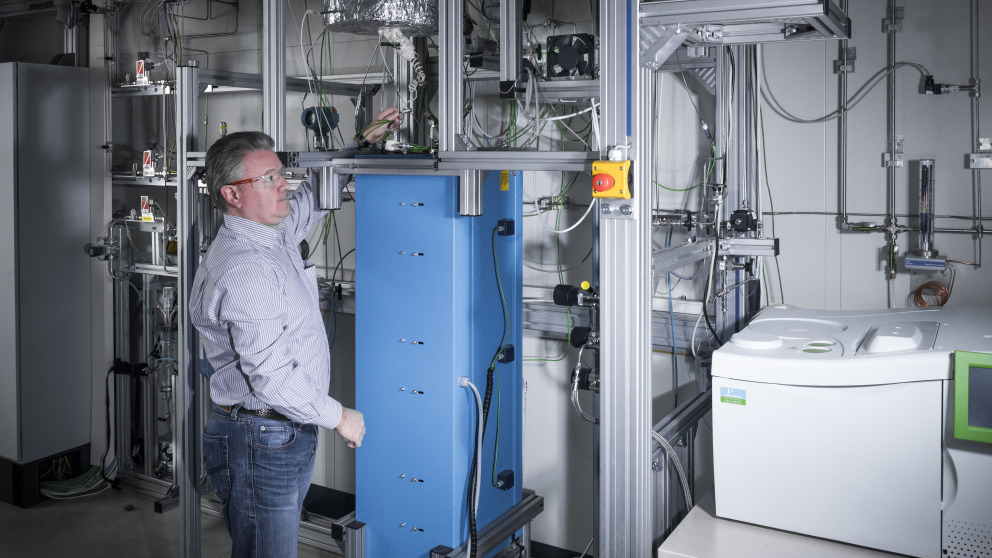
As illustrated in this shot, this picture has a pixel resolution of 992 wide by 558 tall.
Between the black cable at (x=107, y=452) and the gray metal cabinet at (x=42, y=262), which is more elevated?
the gray metal cabinet at (x=42, y=262)

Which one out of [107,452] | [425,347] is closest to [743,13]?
[425,347]

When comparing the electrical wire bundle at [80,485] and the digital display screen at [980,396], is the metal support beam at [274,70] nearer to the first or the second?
the digital display screen at [980,396]

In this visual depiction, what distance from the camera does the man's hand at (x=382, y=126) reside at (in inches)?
105

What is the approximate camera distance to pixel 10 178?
412cm

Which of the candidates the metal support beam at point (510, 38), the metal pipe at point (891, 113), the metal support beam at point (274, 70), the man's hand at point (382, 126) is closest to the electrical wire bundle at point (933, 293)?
the metal pipe at point (891, 113)

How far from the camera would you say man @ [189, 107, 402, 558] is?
7.23ft

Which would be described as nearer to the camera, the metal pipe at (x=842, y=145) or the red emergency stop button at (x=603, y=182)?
the red emergency stop button at (x=603, y=182)

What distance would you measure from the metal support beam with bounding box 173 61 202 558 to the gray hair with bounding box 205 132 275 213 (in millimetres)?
822

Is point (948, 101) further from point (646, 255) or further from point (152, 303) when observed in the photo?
point (152, 303)

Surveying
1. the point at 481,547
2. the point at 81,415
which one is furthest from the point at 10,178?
the point at 481,547

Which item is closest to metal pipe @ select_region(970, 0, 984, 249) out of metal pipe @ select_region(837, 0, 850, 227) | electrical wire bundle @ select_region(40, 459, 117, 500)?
metal pipe @ select_region(837, 0, 850, 227)

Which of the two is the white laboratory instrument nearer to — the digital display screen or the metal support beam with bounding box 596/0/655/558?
the digital display screen

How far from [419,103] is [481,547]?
1578 millimetres

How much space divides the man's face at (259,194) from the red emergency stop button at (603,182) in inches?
36.6
